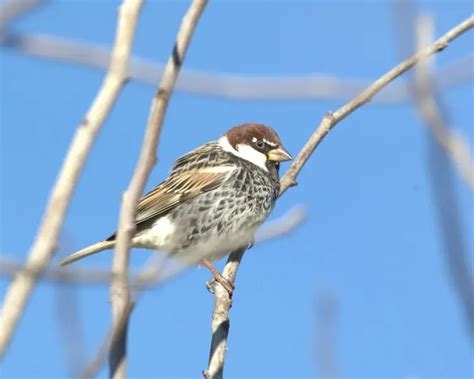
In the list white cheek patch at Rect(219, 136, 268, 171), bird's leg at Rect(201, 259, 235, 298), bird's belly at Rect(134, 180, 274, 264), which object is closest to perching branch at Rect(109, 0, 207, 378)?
bird's leg at Rect(201, 259, 235, 298)

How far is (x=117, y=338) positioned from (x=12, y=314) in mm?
216

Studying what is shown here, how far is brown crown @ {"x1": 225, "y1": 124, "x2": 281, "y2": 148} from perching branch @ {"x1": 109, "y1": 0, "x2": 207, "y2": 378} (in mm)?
5156

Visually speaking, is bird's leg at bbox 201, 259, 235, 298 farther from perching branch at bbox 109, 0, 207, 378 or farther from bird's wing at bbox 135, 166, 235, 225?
perching branch at bbox 109, 0, 207, 378

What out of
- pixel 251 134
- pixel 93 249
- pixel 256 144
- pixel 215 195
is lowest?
pixel 93 249

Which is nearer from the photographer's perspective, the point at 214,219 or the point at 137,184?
the point at 137,184

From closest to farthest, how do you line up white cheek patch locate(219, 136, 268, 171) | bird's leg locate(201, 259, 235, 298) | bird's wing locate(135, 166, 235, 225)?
bird's leg locate(201, 259, 235, 298), bird's wing locate(135, 166, 235, 225), white cheek patch locate(219, 136, 268, 171)

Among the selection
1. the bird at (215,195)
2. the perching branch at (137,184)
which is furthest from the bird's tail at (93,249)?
the perching branch at (137,184)

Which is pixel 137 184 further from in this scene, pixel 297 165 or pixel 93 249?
pixel 93 249

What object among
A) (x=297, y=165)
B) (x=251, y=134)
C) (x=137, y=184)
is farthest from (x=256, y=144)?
(x=137, y=184)

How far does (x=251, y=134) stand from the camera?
7.19m

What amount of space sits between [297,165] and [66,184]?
3949mm

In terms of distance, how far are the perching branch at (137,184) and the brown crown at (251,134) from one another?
516 centimetres

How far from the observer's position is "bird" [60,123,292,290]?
640 cm

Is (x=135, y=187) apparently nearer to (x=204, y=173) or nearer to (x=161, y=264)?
(x=161, y=264)
